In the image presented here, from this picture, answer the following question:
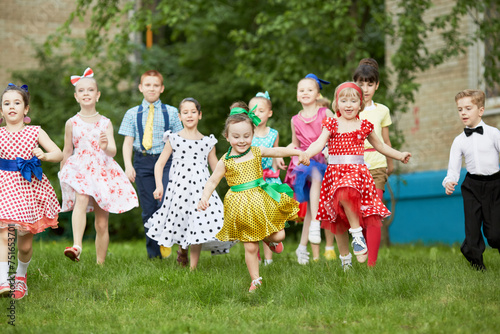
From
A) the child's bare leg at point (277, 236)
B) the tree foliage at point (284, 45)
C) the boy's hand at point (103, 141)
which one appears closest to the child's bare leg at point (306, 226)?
the child's bare leg at point (277, 236)

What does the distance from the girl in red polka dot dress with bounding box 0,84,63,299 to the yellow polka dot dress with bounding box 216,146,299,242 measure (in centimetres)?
172

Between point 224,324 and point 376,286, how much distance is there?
1.45m

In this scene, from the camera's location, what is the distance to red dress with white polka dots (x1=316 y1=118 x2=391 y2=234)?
21.1ft

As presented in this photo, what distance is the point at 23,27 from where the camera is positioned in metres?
17.8

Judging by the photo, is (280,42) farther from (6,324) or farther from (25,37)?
(6,324)

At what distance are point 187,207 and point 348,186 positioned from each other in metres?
1.81

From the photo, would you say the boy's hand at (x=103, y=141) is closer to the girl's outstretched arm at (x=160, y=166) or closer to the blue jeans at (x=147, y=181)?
the girl's outstretched arm at (x=160, y=166)

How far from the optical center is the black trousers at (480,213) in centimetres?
650

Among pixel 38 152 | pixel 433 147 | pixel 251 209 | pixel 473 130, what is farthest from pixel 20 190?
pixel 433 147

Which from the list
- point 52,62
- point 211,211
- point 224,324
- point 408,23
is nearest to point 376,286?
point 224,324

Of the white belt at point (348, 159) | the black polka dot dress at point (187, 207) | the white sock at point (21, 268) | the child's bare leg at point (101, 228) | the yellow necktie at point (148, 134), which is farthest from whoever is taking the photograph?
the yellow necktie at point (148, 134)

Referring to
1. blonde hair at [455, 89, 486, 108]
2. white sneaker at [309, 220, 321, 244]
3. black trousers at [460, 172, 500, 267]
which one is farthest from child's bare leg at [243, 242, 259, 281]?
blonde hair at [455, 89, 486, 108]

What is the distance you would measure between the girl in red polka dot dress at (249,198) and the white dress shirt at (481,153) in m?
1.66

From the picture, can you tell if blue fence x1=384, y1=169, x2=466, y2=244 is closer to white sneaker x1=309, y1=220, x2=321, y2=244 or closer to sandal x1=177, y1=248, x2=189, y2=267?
white sneaker x1=309, y1=220, x2=321, y2=244
